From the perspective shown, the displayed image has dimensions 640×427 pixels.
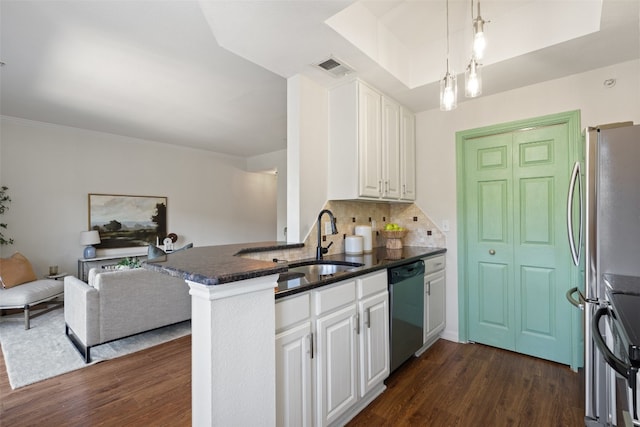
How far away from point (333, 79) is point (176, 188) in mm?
4445

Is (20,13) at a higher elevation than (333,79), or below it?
higher

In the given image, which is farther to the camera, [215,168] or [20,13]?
[215,168]

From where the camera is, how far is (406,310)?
231 cm

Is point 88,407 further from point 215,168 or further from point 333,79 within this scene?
point 215,168

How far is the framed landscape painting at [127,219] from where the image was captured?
4.89 meters

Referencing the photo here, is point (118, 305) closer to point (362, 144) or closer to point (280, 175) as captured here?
point (362, 144)

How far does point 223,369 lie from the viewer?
1.09 meters

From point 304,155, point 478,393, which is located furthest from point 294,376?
point 304,155

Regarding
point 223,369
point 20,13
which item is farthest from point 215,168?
point 223,369

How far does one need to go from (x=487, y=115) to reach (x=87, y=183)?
5739 millimetres

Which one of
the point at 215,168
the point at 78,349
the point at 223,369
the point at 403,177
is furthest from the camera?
the point at 215,168

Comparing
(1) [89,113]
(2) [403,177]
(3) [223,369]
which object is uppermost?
(1) [89,113]

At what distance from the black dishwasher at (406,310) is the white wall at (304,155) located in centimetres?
81

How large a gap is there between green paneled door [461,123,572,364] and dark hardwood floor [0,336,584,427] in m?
0.25
